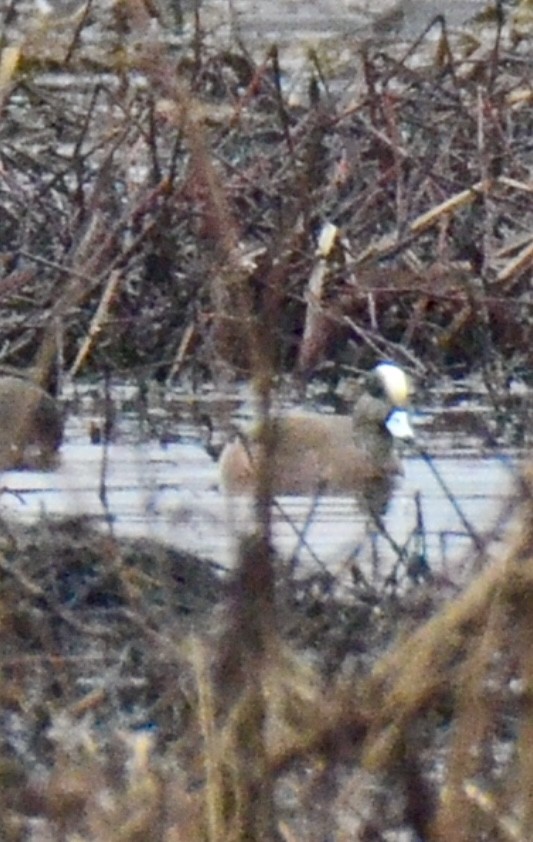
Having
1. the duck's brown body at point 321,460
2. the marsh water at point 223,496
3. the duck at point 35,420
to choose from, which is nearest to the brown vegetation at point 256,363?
the marsh water at point 223,496

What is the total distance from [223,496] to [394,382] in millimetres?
3026

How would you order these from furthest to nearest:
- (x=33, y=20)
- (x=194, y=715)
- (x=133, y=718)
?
(x=33, y=20)
(x=133, y=718)
(x=194, y=715)

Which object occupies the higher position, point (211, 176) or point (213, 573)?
point (211, 176)

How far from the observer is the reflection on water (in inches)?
155

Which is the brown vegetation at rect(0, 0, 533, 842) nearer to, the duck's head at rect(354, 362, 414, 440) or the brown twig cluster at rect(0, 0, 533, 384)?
the brown twig cluster at rect(0, 0, 533, 384)

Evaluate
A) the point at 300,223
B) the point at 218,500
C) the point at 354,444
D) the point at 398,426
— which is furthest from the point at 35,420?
the point at 300,223

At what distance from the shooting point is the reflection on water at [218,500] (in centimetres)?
393

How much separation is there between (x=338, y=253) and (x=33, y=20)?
180cm

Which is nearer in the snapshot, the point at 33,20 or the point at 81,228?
the point at 81,228

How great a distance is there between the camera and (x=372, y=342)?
23.0 ft

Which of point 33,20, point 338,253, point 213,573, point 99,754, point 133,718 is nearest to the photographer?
point 99,754

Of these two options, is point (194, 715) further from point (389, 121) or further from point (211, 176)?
point (389, 121)

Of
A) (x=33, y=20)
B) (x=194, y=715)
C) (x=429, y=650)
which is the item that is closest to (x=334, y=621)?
(x=194, y=715)

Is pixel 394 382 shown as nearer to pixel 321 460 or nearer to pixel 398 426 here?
pixel 398 426
